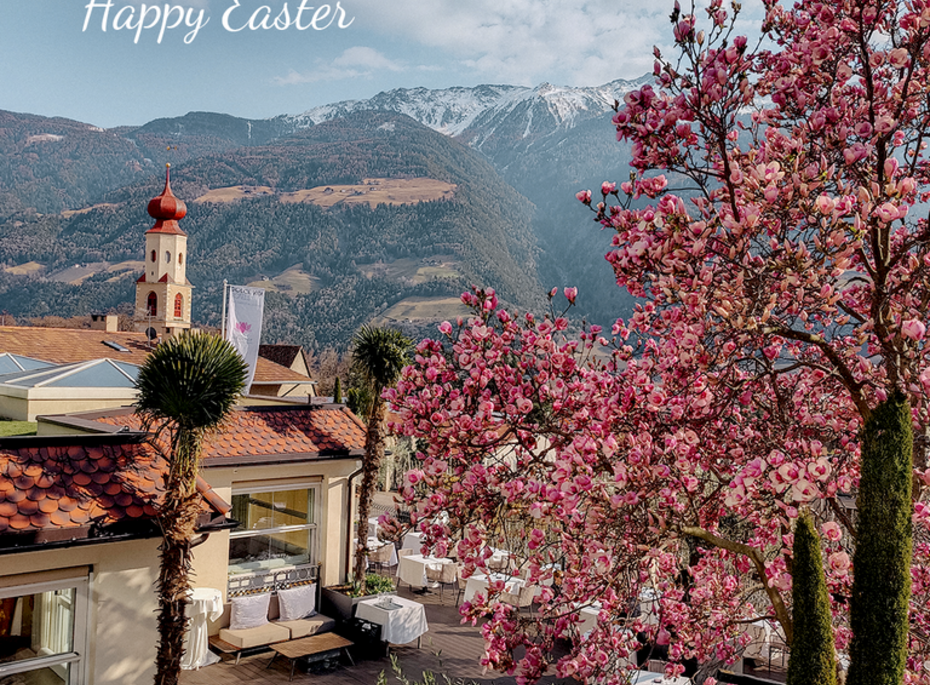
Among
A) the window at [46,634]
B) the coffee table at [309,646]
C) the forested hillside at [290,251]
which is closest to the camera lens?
the window at [46,634]

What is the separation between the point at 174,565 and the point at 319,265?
13632cm

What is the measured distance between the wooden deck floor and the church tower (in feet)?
141

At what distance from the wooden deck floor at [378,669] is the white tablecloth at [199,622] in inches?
12.3

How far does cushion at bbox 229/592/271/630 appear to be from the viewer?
35.7ft

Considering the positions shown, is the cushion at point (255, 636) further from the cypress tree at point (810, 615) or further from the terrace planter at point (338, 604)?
the cypress tree at point (810, 615)

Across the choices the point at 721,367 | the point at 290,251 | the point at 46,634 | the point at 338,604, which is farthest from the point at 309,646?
the point at 290,251

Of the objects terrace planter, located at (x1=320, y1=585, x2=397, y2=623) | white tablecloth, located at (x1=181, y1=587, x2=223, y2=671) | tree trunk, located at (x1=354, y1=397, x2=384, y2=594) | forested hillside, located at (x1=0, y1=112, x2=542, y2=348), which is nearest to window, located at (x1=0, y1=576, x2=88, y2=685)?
white tablecloth, located at (x1=181, y1=587, x2=223, y2=671)

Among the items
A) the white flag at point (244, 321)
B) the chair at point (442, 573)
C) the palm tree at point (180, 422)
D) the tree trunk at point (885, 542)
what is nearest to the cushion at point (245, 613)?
the palm tree at point (180, 422)

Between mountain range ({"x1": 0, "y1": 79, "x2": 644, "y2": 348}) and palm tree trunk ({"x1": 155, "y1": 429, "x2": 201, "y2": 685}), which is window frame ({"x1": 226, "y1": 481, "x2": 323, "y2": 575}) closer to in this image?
palm tree trunk ({"x1": 155, "y1": 429, "x2": 201, "y2": 685})

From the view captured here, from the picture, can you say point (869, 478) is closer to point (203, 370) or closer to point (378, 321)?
point (203, 370)

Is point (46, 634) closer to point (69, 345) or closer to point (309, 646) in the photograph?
point (309, 646)

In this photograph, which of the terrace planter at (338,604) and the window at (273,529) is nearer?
the window at (273,529)

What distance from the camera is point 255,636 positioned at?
10.7m

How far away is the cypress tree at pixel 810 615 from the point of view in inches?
150
